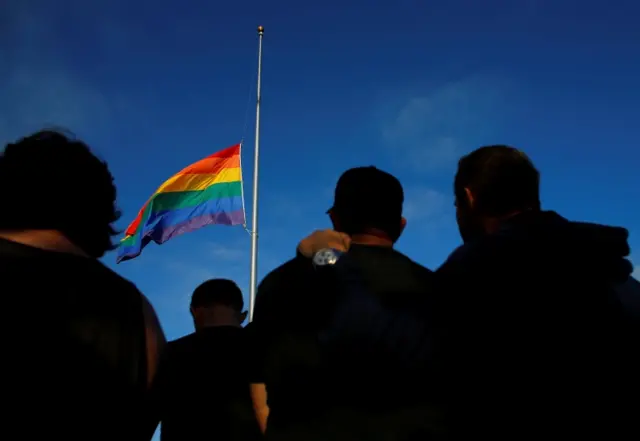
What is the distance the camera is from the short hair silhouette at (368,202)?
93.8 inches

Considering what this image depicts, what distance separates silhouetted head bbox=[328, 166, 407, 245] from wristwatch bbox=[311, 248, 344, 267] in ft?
0.43

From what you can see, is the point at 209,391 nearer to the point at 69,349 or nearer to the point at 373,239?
the point at 373,239

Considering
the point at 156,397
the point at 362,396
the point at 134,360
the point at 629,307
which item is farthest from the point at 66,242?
the point at 629,307

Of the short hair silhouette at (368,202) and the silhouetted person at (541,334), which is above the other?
the short hair silhouette at (368,202)

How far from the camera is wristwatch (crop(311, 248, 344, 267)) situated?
7.35 ft

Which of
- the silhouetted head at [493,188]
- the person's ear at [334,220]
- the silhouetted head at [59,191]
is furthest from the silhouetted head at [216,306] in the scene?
the silhouetted head at [493,188]

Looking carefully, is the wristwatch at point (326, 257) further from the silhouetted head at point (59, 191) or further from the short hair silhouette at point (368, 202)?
the silhouetted head at point (59, 191)

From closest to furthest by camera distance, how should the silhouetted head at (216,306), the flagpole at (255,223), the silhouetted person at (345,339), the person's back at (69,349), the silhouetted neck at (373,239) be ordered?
Answer: the person's back at (69,349) → the silhouetted person at (345,339) → the silhouetted neck at (373,239) → the silhouetted head at (216,306) → the flagpole at (255,223)

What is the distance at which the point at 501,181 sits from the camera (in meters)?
2.17

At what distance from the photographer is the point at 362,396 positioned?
6.48 ft

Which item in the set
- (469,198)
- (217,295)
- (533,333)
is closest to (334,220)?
(469,198)

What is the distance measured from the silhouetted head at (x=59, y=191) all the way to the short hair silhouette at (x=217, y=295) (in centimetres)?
172

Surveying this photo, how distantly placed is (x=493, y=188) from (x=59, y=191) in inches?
59.6

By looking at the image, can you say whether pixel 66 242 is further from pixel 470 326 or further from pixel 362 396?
pixel 470 326
